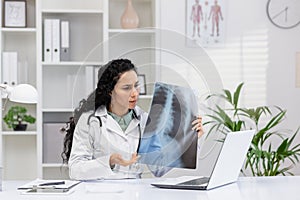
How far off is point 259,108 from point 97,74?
179cm

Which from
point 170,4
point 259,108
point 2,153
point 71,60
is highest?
point 170,4

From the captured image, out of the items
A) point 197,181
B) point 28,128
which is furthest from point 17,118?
point 197,181

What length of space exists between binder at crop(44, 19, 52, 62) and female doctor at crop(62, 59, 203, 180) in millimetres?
1819

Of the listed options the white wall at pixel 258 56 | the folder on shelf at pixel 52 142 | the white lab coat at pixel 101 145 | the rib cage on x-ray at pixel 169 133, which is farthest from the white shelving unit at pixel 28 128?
the rib cage on x-ray at pixel 169 133

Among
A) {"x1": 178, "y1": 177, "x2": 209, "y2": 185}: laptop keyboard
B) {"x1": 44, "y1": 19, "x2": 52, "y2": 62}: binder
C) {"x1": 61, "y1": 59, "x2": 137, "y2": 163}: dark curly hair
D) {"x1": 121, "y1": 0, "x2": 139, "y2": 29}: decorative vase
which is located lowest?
{"x1": 178, "y1": 177, "x2": 209, "y2": 185}: laptop keyboard

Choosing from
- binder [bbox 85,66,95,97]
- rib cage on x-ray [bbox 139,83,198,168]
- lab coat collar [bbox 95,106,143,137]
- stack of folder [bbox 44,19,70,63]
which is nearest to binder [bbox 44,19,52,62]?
stack of folder [bbox 44,19,70,63]

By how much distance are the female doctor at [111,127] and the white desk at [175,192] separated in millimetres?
85

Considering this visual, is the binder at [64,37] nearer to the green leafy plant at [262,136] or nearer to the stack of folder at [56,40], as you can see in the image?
the stack of folder at [56,40]

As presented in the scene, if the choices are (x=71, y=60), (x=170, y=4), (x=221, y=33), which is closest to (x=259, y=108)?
(x=221, y=33)

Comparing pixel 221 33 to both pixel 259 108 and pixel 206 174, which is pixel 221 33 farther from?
pixel 206 174

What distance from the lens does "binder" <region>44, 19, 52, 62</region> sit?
4273mm

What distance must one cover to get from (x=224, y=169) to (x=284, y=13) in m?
2.50

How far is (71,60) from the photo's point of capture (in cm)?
445

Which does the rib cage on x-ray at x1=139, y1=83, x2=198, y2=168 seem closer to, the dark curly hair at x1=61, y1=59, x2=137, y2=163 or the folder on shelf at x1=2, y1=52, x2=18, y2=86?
the dark curly hair at x1=61, y1=59, x2=137, y2=163
